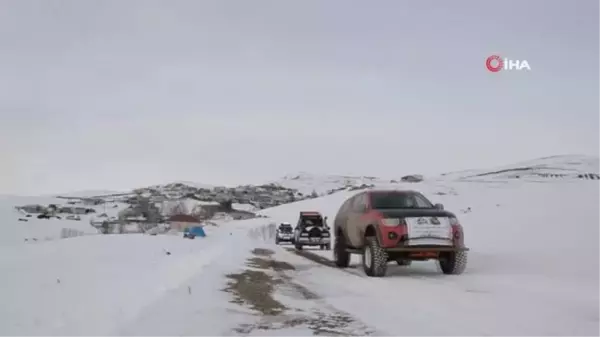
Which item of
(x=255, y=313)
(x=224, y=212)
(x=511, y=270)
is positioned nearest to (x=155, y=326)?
(x=255, y=313)

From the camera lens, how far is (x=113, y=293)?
6.86 metres

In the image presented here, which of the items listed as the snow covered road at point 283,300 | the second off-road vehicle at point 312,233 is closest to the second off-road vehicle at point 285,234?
the second off-road vehicle at point 312,233

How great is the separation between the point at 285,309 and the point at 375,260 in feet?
14.8

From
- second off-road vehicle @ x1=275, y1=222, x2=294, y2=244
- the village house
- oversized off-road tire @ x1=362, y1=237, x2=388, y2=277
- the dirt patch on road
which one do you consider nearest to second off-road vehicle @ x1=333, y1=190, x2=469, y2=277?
oversized off-road tire @ x1=362, y1=237, x2=388, y2=277

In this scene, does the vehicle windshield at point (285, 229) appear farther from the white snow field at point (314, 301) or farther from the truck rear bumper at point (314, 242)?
the white snow field at point (314, 301)

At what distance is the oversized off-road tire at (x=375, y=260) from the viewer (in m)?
10.8

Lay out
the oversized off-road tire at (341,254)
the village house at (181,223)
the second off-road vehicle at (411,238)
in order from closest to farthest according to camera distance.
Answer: the second off-road vehicle at (411,238)
the oversized off-road tire at (341,254)
the village house at (181,223)

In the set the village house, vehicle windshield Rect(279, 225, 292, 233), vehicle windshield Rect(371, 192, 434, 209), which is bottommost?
the village house

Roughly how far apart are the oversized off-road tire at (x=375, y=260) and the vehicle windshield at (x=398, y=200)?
150 centimetres

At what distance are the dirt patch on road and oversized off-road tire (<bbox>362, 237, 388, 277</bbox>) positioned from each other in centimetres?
174

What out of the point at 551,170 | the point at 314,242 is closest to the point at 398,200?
the point at 314,242

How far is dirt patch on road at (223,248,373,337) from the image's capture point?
539 cm

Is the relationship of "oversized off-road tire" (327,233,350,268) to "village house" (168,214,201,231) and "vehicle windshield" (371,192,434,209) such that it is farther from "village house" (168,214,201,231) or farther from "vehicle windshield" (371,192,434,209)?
"village house" (168,214,201,231)

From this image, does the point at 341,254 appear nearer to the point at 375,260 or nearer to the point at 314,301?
the point at 375,260
